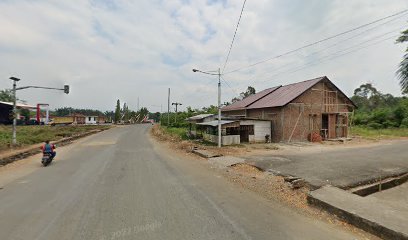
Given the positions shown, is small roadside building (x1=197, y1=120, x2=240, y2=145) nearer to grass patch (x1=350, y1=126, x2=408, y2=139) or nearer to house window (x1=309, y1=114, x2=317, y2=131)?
house window (x1=309, y1=114, x2=317, y2=131)

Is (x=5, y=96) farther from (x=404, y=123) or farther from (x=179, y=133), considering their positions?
(x=404, y=123)

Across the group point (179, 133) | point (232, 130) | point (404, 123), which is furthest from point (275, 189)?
point (404, 123)

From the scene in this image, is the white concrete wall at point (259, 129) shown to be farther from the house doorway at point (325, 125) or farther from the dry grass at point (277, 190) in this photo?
the dry grass at point (277, 190)

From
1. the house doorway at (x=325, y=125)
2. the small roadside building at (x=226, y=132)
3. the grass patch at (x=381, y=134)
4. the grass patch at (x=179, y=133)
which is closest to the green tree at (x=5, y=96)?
the grass patch at (x=179, y=133)

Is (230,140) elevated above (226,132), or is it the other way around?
(226,132)

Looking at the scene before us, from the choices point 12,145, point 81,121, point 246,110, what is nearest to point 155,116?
point 81,121

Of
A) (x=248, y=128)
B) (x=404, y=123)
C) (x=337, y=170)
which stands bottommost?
(x=337, y=170)

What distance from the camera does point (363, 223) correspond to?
5445 millimetres

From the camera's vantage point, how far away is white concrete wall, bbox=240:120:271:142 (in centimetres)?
2472

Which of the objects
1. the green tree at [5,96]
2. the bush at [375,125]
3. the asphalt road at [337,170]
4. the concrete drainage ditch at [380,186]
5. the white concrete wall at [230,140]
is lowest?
the concrete drainage ditch at [380,186]

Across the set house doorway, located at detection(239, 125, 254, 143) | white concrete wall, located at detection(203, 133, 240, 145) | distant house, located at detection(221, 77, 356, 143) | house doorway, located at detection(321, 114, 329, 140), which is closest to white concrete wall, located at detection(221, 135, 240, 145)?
white concrete wall, located at detection(203, 133, 240, 145)

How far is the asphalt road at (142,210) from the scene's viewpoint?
4996 millimetres

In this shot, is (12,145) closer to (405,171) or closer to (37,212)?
(37,212)

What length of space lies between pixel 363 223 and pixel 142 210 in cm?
518
